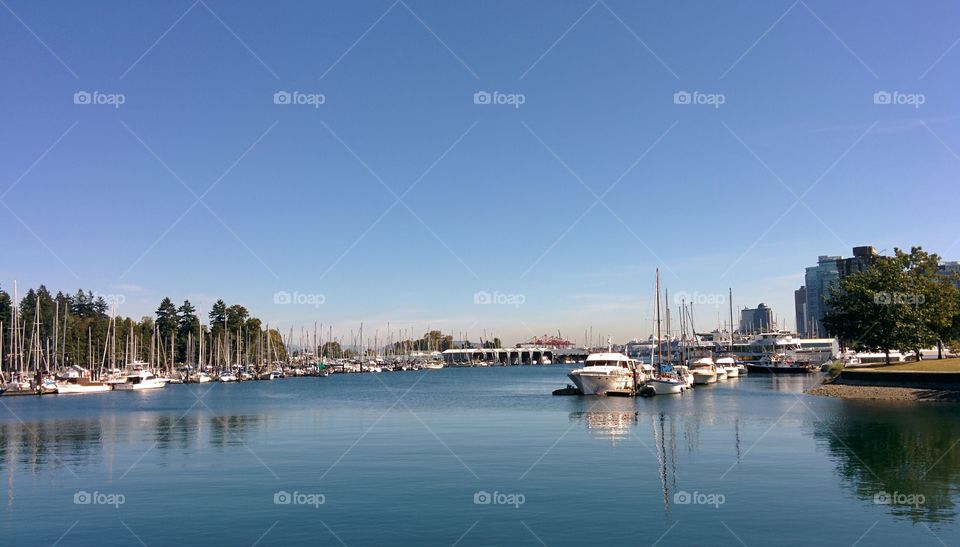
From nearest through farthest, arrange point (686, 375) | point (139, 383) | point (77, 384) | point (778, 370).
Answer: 1. point (686, 375)
2. point (77, 384)
3. point (139, 383)
4. point (778, 370)

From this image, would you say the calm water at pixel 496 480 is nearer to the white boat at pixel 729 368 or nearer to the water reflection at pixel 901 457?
the water reflection at pixel 901 457

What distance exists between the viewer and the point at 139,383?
135250 mm

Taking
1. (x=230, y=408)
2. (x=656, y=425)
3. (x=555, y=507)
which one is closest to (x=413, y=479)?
(x=555, y=507)

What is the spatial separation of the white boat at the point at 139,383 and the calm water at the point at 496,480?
6772 centimetres

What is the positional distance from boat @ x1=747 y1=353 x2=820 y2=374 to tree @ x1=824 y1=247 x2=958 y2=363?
50.6 meters

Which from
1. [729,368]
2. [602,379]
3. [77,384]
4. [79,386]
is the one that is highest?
[602,379]

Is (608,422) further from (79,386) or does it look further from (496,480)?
(79,386)

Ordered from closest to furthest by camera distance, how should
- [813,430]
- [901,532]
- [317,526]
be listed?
[901,532] < [317,526] < [813,430]

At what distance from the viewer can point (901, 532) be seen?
2573 cm

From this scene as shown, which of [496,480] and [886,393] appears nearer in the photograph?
[496,480]

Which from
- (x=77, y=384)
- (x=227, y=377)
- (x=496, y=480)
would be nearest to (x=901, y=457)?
(x=496, y=480)

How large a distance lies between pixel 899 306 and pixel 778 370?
65.4m

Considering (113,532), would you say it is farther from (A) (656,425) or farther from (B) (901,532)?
(A) (656,425)

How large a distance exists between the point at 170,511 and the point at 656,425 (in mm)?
39217
